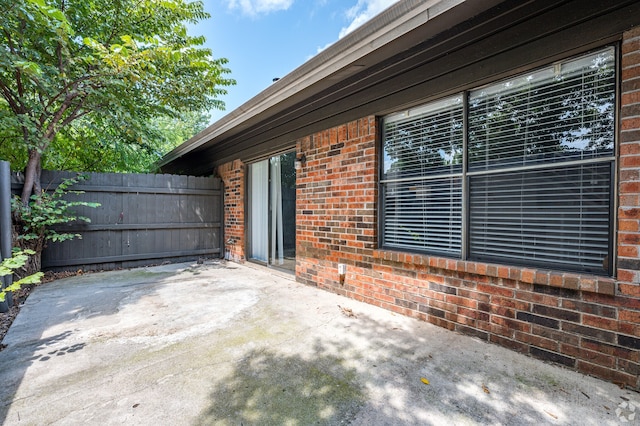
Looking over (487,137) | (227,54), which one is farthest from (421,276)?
(227,54)

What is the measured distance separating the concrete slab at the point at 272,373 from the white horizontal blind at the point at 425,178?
87 cm

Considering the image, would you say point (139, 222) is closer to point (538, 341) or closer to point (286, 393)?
point (286, 393)

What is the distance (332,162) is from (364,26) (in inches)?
63.6

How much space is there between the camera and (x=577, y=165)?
1.95 m

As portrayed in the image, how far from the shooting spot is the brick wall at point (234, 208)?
5875 mm

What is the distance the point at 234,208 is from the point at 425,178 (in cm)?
453

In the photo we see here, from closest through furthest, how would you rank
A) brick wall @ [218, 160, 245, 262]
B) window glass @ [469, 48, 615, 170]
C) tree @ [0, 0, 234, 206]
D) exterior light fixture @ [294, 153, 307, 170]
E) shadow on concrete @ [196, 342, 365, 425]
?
shadow on concrete @ [196, 342, 365, 425]
window glass @ [469, 48, 615, 170]
tree @ [0, 0, 234, 206]
exterior light fixture @ [294, 153, 307, 170]
brick wall @ [218, 160, 245, 262]

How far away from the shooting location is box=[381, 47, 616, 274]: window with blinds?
1877mm

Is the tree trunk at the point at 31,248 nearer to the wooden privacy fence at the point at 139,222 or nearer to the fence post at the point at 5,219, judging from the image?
the wooden privacy fence at the point at 139,222

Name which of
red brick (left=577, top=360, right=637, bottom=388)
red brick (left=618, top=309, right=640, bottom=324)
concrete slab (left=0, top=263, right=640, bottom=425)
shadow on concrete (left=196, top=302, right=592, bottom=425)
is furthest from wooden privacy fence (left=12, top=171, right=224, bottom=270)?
red brick (left=618, top=309, right=640, bottom=324)

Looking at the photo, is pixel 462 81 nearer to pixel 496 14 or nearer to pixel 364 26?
pixel 496 14

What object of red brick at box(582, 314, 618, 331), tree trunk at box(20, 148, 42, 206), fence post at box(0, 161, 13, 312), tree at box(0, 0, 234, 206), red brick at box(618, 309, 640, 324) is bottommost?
red brick at box(582, 314, 618, 331)

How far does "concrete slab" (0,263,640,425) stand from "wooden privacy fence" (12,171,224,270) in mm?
2314

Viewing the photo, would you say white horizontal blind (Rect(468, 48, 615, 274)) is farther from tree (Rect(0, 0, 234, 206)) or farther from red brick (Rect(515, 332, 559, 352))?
tree (Rect(0, 0, 234, 206))
